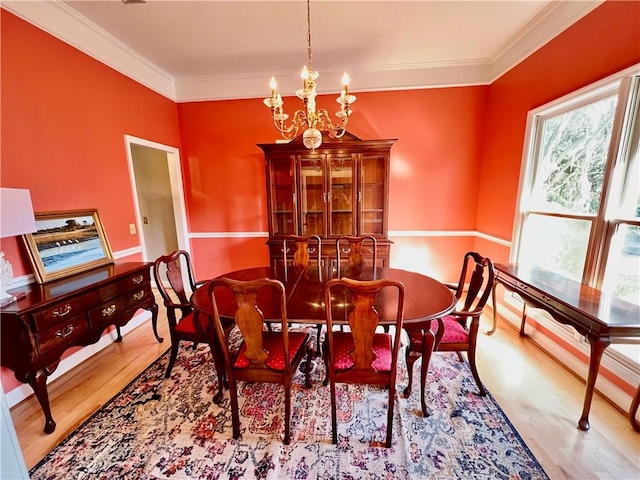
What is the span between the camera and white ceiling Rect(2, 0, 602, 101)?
209 cm

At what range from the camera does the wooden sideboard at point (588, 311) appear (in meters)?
1.37

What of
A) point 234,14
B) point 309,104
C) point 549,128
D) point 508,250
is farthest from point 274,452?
point 549,128

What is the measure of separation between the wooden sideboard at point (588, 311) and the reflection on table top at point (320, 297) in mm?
654

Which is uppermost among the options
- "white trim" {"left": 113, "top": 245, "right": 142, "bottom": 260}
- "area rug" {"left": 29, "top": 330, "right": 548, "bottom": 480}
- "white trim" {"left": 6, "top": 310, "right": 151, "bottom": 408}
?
"white trim" {"left": 113, "top": 245, "right": 142, "bottom": 260}

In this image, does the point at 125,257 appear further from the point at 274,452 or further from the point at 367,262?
the point at 367,262

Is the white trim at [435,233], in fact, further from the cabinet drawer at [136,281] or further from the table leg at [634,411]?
the cabinet drawer at [136,281]

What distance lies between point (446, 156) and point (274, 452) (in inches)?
139

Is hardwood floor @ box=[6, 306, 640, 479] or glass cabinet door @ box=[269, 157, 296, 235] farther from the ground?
glass cabinet door @ box=[269, 157, 296, 235]

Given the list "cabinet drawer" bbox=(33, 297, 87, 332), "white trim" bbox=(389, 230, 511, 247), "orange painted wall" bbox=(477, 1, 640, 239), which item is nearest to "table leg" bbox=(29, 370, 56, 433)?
"cabinet drawer" bbox=(33, 297, 87, 332)

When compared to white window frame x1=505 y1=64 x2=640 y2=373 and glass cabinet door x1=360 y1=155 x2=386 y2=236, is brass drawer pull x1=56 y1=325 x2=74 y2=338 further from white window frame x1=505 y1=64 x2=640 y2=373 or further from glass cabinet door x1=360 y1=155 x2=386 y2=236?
white window frame x1=505 y1=64 x2=640 y2=373

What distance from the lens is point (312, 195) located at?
10.9ft

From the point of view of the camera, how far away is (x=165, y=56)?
2.85 m

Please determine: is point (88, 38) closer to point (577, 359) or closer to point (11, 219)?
point (11, 219)

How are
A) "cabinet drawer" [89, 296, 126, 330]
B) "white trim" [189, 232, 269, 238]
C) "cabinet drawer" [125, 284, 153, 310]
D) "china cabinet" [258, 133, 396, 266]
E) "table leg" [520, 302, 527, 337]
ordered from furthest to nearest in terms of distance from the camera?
"white trim" [189, 232, 269, 238] < "china cabinet" [258, 133, 396, 266] < "table leg" [520, 302, 527, 337] < "cabinet drawer" [125, 284, 153, 310] < "cabinet drawer" [89, 296, 126, 330]
